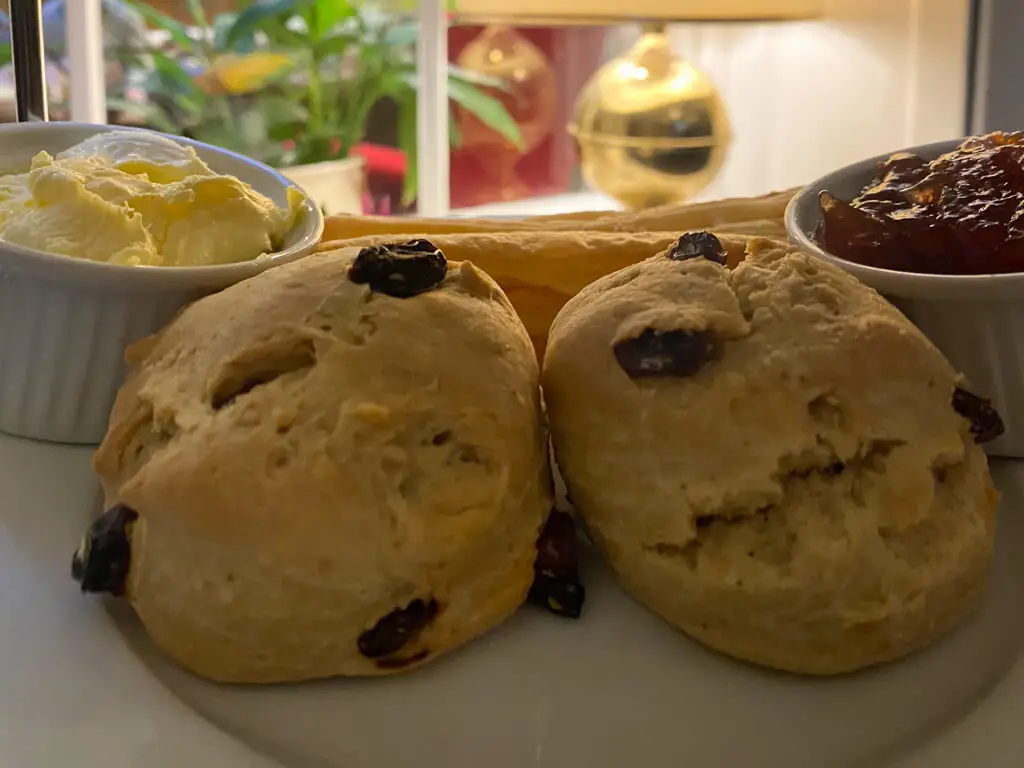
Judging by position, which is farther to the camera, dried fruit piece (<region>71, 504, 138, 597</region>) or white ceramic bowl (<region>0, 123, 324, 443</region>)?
white ceramic bowl (<region>0, 123, 324, 443</region>)

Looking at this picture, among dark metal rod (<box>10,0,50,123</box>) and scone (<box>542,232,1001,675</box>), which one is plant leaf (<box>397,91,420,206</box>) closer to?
dark metal rod (<box>10,0,50,123</box>)

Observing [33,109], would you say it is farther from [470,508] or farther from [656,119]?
[656,119]

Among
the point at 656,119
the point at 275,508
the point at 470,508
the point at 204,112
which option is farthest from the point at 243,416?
the point at 204,112

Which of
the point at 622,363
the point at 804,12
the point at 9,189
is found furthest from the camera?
the point at 804,12

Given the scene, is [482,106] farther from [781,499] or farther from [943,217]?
[781,499]

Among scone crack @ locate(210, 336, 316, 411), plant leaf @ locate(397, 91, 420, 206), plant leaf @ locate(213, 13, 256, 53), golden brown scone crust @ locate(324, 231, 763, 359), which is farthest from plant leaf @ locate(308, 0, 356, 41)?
scone crack @ locate(210, 336, 316, 411)
